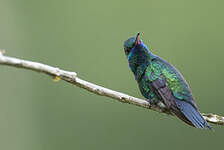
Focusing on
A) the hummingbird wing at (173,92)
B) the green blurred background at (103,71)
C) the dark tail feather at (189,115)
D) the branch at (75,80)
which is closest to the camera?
the branch at (75,80)

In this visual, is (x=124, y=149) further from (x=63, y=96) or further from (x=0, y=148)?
(x=0, y=148)

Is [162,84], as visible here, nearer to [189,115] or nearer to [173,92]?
[173,92]

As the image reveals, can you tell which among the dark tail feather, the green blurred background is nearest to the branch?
the dark tail feather

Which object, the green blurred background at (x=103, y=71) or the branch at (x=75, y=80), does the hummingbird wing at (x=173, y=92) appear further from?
the green blurred background at (x=103, y=71)

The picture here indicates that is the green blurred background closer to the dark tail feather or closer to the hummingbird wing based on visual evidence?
the hummingbird wing

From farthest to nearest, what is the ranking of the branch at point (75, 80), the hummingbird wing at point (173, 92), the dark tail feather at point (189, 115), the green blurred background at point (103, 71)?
the green blurred background at point (103, 71) → the hummingbird wing at point (173, 92) → the dark tail feather at point (189, 115) → the branch at point (75, 80)

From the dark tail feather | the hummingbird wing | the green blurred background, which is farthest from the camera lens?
the green blurred background

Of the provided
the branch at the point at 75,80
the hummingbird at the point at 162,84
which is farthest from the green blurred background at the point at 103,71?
the branch at the point at 75,80

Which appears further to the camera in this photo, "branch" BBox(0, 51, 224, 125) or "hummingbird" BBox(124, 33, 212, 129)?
"hummingbird" BBox(124, 33, 212, 129)

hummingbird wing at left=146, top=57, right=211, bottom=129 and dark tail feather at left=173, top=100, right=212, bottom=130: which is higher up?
hummingbird wing at left=146, top=57, right=211, bottom=129
